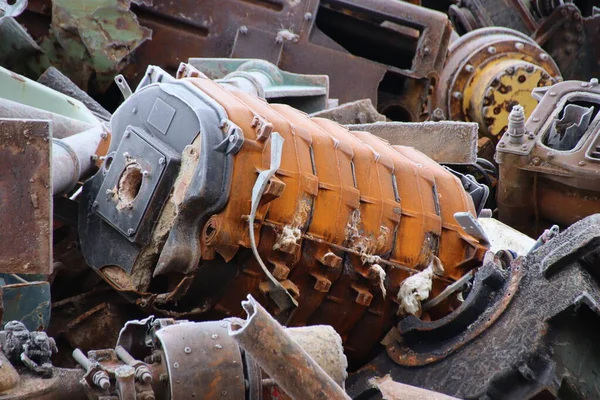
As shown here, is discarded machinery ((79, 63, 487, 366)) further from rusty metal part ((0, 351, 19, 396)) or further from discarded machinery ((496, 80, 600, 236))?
discarded machinery ((496, 80, 600, 236))

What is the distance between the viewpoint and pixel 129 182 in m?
2.67

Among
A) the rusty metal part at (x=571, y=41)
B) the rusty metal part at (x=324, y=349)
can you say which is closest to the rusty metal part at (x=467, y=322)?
the rusty metal part at (x=324, y=349)

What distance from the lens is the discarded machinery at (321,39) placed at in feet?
14.6

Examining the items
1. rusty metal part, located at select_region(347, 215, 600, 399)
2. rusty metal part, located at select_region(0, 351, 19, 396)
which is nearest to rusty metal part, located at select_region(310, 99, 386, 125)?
rusty metal part, located at select_region(347, 215, 600, 399)

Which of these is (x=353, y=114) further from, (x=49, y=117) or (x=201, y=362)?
(x=201, y=362)

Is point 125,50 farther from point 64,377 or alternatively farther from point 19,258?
point 64,377

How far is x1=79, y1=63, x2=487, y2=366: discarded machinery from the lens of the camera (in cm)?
255

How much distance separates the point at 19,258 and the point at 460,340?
1.17 m

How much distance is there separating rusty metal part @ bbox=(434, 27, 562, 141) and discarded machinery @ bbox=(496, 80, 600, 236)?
580 mm

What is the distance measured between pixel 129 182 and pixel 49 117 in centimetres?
56

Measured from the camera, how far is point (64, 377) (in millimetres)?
1914

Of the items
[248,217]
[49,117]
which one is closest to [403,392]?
[248,217]

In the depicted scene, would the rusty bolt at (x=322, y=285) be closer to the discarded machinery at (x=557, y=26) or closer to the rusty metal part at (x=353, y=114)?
the rusty metal part at (x=353, y=114)

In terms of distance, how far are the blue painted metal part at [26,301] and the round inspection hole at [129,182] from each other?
0.33m
